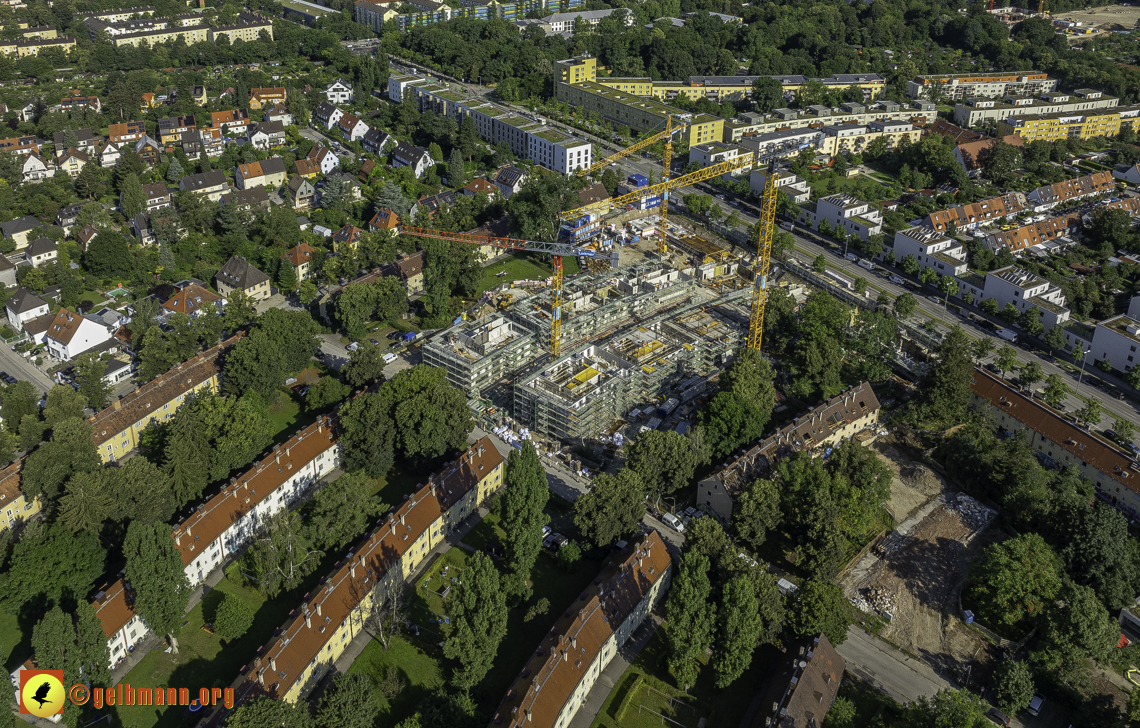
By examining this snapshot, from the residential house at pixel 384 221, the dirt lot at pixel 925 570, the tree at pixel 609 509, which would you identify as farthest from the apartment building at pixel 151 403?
the dirt lot at pixel 925 570

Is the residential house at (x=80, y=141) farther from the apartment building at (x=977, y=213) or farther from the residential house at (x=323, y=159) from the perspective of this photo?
the apartment building at (x=977, y=213)

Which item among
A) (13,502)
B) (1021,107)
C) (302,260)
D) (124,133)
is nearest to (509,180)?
(302,260)

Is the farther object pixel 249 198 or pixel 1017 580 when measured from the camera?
pixel 249 198

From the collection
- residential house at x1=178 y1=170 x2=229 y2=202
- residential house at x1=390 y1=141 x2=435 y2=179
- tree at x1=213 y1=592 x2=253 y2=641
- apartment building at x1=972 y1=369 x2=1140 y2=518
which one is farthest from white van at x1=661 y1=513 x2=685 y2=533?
residential house at x1=178 y1=170 x2=229 y2=202

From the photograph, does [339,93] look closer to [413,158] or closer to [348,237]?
[413,158]

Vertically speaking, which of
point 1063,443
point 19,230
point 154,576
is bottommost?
point 1063,443

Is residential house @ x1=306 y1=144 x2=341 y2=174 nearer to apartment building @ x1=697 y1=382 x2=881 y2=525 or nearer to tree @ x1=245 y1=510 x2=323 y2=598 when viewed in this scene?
tree @ x1=245 y1=510 x2=323 y2=598

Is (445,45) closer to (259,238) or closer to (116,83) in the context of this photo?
(116,83)

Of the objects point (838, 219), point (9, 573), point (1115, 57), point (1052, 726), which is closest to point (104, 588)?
point (9, 573)
